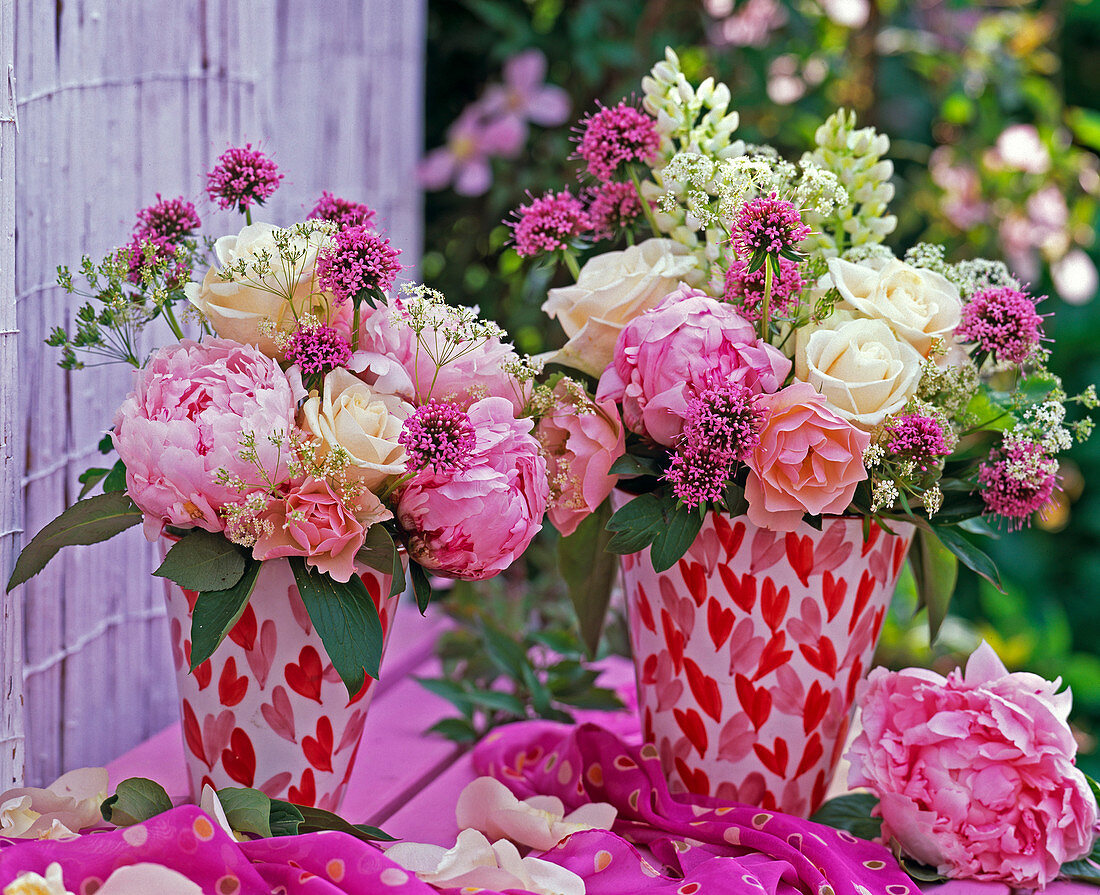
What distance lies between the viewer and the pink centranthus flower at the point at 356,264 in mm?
630

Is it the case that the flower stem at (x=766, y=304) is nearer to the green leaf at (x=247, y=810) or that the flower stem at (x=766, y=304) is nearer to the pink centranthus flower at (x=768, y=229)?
the pink centranthus flower at (x=768, y=229)

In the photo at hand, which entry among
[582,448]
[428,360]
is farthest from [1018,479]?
[428,360]

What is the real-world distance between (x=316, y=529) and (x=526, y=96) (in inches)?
43.9

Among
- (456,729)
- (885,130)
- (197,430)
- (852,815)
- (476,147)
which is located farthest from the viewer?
(885,130)

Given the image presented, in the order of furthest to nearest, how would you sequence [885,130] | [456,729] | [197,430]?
[885,130], [456,729], [197,430]

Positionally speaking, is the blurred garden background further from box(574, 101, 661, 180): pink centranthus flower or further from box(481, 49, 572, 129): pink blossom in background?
box(574, 101, 661, 180): pink centranthus flower

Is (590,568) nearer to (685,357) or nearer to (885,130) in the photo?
(685,357)

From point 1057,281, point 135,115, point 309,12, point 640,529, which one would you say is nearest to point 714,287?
point 640,529

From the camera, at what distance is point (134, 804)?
2.18 feet

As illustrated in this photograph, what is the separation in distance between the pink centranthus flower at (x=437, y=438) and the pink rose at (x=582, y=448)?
0.12 meters

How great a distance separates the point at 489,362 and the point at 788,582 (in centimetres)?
26

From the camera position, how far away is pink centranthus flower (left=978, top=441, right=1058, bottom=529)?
27.4 inches

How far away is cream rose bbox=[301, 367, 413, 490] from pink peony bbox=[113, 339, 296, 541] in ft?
0.06

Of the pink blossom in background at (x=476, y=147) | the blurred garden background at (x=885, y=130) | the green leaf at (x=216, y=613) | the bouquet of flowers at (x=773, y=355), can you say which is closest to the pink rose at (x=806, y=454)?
the bouquet of flowers at (x=773, y=355)
